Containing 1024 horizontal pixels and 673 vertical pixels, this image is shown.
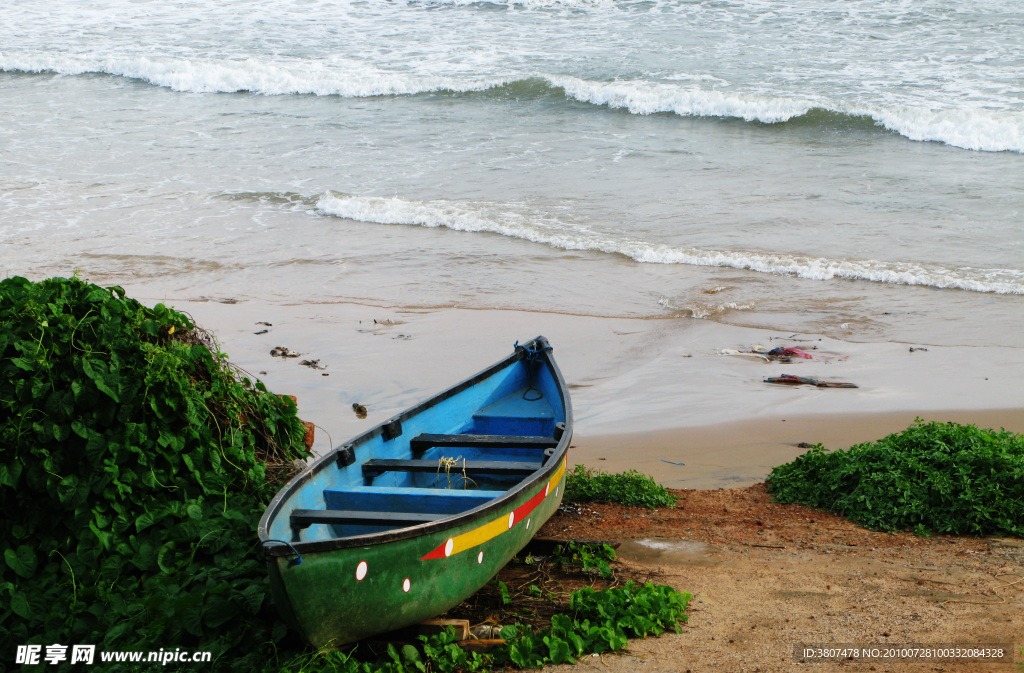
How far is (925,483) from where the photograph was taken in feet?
17.7

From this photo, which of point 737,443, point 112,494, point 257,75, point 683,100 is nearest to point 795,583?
point 737,443

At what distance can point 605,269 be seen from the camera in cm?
1120

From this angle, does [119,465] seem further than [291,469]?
No

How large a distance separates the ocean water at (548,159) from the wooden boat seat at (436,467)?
500 centimetres

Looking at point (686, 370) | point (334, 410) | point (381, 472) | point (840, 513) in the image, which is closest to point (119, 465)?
point (381, 472)

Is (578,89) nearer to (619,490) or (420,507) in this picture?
(619,490)

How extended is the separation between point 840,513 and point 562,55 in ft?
68.8

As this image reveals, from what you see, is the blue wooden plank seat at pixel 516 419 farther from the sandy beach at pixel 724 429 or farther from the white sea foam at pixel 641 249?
the white sea foam at pixel 641 249

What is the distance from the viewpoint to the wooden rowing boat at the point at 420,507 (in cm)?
359

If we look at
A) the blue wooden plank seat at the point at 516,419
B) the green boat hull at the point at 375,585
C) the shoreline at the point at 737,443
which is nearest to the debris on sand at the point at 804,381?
the shoreline at the point at 737,443

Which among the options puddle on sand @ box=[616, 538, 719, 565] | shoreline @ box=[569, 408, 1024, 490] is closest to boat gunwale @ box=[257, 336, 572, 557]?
puddle on sand @ box=[616, 538, 719, 565]

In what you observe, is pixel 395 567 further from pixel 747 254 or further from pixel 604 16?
pixel 604 16

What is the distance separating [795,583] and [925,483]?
139cm

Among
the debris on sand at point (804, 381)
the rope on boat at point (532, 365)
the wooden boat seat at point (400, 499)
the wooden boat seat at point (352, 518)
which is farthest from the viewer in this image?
the debris on sand at point (804, 381)
